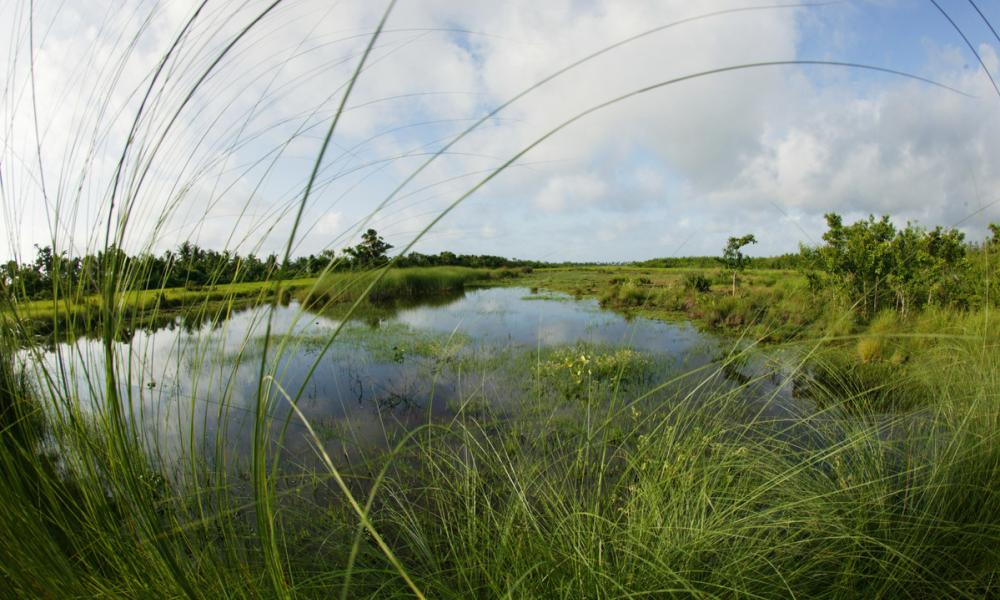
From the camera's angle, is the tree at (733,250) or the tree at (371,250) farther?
the tree at (733,250)

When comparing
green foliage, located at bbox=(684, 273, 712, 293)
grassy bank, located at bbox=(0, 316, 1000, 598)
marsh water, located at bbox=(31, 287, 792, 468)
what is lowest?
marsh water, located at bbox=(31, 287, 792, 468)

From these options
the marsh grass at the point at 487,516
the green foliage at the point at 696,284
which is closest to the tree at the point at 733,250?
the green foliage at the point at 696,284

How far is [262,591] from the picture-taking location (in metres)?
1.26

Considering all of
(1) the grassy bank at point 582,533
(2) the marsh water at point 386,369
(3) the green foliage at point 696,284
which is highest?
(3) the green foliage at point 696,284

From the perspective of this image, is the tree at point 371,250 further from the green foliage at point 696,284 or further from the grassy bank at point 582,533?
the green foliage at point 696,284

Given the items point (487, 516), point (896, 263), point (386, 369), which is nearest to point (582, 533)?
point (487, 516)

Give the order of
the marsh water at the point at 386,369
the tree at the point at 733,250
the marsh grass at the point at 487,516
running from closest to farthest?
the marsh grass at the point at 487,516, the marsh water at the point at 386,369, the tree at the point at 733,250

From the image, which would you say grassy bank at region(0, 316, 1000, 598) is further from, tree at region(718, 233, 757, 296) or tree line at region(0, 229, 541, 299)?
tree at region(718, 233, 757, 296)

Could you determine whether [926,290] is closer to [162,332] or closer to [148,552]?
[148,552]

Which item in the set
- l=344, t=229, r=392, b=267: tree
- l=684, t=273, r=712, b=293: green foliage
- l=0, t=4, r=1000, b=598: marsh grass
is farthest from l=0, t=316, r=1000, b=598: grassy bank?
l=684, t=273, r=712, b=293: green foliage

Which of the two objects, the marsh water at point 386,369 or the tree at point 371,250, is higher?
the tree at point 371,250

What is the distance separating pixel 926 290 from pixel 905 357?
118 inches

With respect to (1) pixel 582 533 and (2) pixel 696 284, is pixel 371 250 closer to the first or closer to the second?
(1) pixel 582 533

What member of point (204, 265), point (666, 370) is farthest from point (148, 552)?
point (666, 370)
